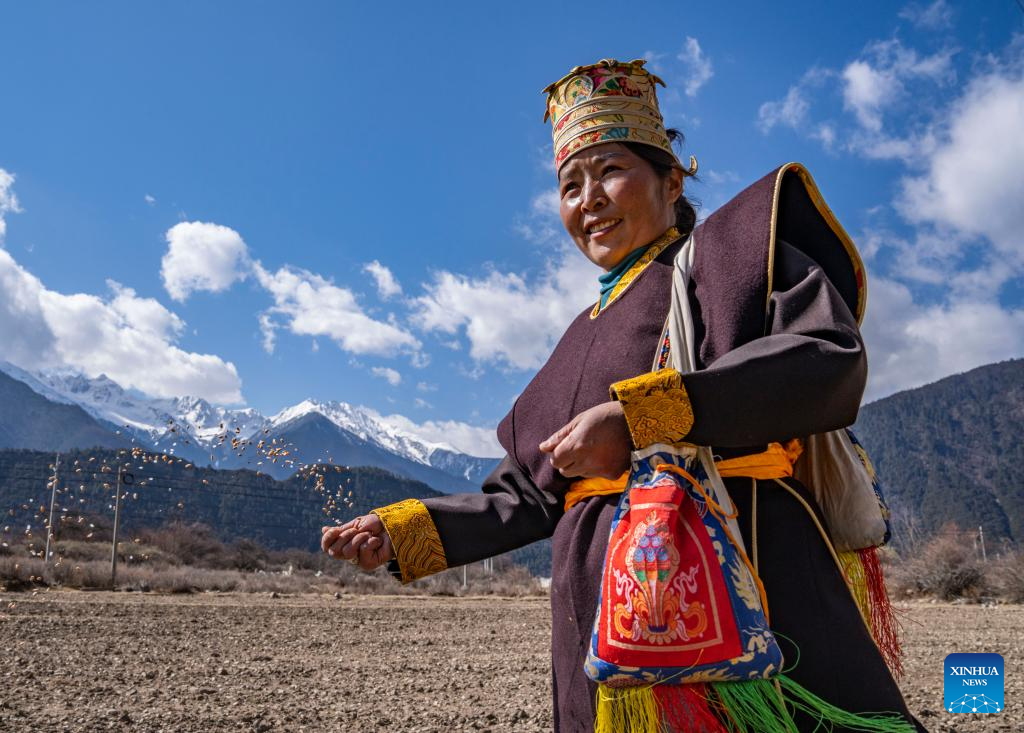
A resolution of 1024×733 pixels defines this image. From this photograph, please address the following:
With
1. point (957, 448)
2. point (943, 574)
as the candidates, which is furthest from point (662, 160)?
point (957, 448)

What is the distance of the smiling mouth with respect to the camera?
1758 mm

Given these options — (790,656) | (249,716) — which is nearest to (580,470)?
(790,656)

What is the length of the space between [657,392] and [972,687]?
6.29 meters

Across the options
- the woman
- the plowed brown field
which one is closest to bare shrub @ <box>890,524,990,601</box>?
the plowed brown field

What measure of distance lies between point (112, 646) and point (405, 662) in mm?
3405

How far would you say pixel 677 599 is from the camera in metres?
1.17

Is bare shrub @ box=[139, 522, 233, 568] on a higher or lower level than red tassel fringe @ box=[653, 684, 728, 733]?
higher

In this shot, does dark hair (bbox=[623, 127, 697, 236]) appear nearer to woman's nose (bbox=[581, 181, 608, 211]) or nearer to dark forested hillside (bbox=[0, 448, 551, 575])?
woman's nose (bbox=[581, 181, 608, 211])

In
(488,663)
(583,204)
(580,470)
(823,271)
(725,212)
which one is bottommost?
(488,663)

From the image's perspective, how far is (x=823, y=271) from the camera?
137 centimetres

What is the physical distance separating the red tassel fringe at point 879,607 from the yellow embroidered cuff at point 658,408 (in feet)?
1.78

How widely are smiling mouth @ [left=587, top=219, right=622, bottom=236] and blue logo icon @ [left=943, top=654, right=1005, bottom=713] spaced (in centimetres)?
579

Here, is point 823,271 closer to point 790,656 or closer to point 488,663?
point 790,656

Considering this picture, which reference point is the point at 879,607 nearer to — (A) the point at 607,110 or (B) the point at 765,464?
(B) the point at 765,464
